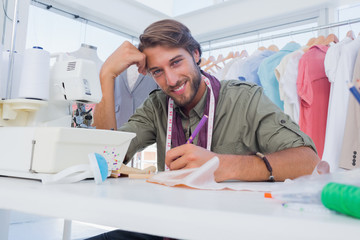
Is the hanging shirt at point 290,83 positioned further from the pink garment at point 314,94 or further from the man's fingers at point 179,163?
the man's fingers at point 179,163

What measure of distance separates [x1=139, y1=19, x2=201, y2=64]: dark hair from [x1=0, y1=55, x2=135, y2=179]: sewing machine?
22.3 inches

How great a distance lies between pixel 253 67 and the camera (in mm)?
2848

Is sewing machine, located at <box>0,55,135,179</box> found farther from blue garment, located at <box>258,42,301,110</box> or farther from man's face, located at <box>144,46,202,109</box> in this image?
blue garment, located at <box>258,42,301,110</box>

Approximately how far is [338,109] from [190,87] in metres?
1.23

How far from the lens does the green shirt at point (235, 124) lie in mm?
1312

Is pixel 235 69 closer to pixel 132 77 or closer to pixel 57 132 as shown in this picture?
pixel 132 77

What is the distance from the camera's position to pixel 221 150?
148cm

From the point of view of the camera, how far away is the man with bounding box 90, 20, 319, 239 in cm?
141

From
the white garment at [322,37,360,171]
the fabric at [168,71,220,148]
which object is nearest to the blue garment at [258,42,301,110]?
the white garment at [322,37,360,171]

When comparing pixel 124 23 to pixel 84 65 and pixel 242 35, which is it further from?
pixel 84 65

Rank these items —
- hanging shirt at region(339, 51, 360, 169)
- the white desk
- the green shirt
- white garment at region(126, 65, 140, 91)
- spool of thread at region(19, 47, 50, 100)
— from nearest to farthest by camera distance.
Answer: the white desk < spool of thread at region(19, 47, 50, 100) < the green shirt < hanging shirt at region(339, 51, 360, 169) < white garment at region(126, 65, 140, 91)

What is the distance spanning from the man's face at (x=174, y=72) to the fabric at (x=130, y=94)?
1313 millimetres

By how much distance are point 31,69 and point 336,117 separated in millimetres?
2006

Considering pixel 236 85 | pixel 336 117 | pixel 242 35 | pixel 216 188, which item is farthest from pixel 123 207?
pixel 242 35
